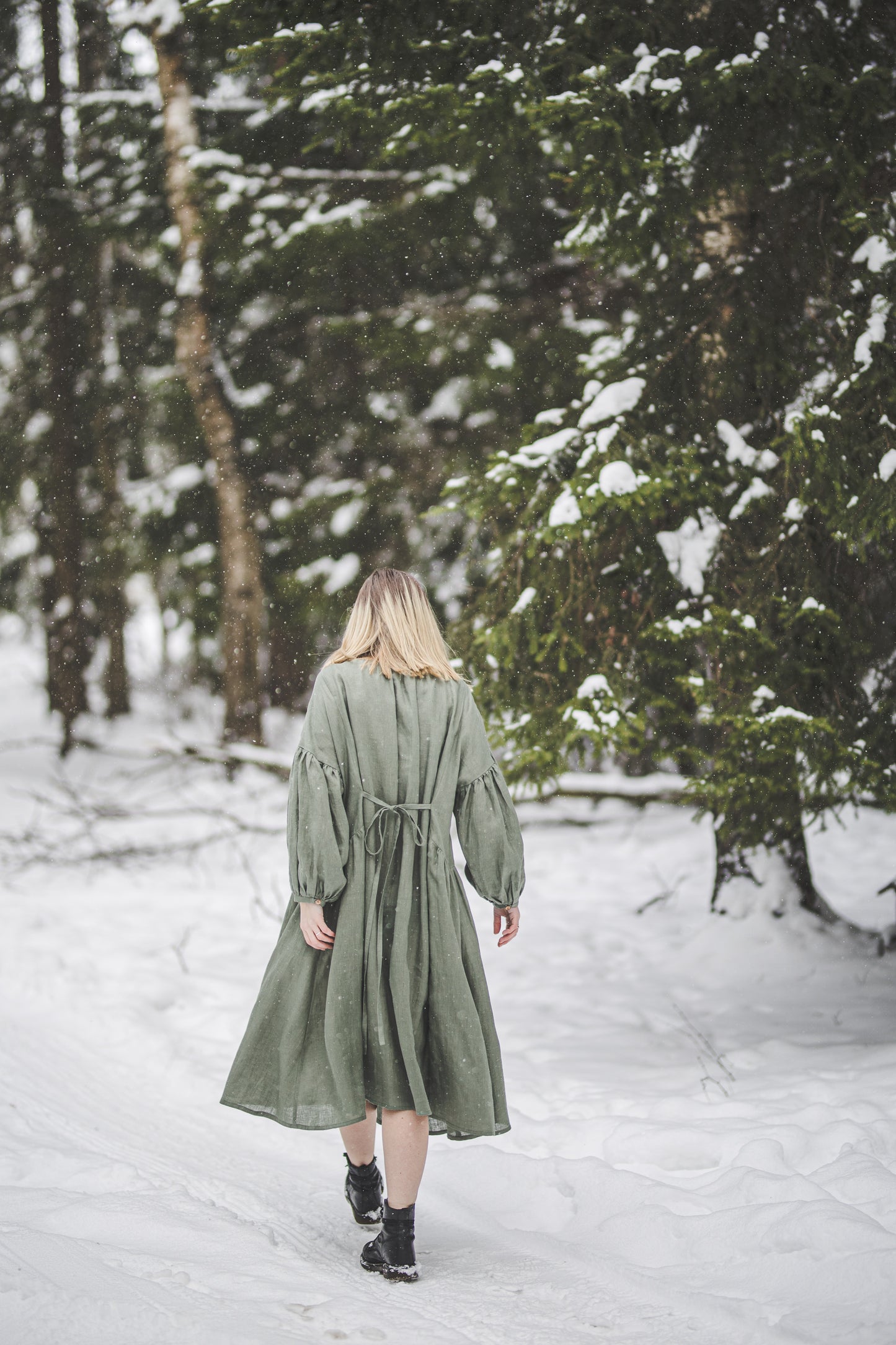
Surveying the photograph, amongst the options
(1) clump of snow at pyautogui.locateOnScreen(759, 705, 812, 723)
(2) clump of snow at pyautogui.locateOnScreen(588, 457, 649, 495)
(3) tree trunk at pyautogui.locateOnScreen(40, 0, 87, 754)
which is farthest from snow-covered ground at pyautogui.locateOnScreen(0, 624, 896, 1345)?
(3) tree trunk at pyautogui.locateOnScreen(40, 0, 87, 754)

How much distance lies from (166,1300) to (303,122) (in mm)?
8616

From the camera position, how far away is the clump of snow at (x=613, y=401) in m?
4.27

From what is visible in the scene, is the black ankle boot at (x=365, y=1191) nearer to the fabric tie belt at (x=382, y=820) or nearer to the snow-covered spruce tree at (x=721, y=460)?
the fabric tie belt at (x=382, y=820)

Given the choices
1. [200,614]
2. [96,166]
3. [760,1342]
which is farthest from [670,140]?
[200,614]

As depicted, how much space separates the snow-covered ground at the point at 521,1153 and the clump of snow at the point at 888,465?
2350mm

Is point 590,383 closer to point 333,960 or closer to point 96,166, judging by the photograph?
point 333,960

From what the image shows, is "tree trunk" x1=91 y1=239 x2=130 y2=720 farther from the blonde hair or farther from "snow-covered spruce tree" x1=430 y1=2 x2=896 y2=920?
the blonde hair

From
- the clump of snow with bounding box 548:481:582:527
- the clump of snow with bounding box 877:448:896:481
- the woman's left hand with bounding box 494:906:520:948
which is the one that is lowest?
the woman's left hand with bounding box 494:906:520:948

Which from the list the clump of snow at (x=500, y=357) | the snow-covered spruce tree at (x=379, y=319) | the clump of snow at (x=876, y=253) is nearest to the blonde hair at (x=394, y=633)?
the clump of snow at (x=876, y=253)

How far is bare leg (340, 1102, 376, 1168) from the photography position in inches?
112

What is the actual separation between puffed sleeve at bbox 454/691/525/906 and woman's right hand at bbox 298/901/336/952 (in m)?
0.46

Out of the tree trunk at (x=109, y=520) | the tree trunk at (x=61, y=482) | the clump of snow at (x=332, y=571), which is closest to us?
the clump of snow at (x=332, y=571)

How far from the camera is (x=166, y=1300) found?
92.1 inches

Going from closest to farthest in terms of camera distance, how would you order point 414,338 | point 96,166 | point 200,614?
point 414,338
point 96,166
point 200,614
